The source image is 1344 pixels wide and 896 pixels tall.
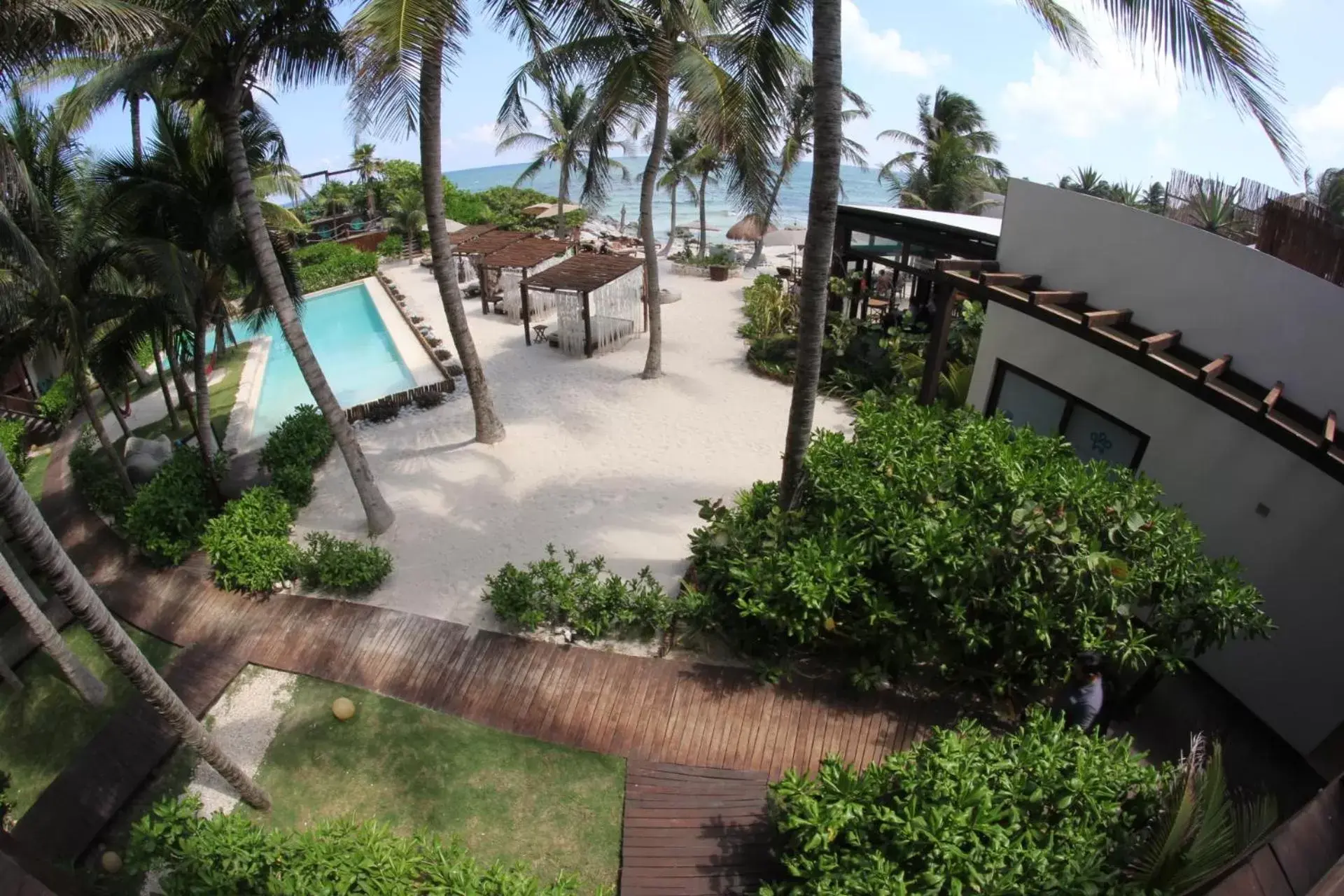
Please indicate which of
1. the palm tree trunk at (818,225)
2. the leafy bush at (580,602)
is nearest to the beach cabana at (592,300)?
the leafy bush at (580,602)

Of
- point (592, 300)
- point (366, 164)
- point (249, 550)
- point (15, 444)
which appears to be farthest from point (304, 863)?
point (366, 164)

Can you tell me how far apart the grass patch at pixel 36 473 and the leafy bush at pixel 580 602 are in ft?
31.9

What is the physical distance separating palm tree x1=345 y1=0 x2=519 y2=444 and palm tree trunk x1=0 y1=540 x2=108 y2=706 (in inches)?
220

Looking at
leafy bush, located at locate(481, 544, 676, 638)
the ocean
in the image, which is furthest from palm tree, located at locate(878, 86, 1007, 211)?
leafy bush, located at locate(481, 544, 676, 638)

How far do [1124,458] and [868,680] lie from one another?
4.22 metres

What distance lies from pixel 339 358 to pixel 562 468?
1279 cm

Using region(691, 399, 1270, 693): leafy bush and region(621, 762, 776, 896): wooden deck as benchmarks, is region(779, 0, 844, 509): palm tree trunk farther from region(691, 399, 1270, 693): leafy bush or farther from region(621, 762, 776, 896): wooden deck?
region(621, 762, 776, 896): wooden deck

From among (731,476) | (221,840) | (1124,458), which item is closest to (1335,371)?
(1124,458)

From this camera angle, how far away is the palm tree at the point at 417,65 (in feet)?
21.5

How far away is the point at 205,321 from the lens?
33.5ft

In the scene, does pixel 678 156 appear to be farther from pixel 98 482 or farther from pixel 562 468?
pixel 98 482

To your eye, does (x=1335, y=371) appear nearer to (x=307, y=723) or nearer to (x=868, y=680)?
(x=868, y=680)

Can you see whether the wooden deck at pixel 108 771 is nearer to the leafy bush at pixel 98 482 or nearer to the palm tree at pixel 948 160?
the leafy bush at pixel 98 482

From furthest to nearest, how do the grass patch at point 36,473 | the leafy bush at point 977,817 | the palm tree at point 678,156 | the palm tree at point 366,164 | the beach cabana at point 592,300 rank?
1. the palm tree at point 366,164
2. the palm tree at point 678,156
3. the beach cabana at point 592,300
4. the grass patch at point 36,473
5. the leafy bush at point 977,817
